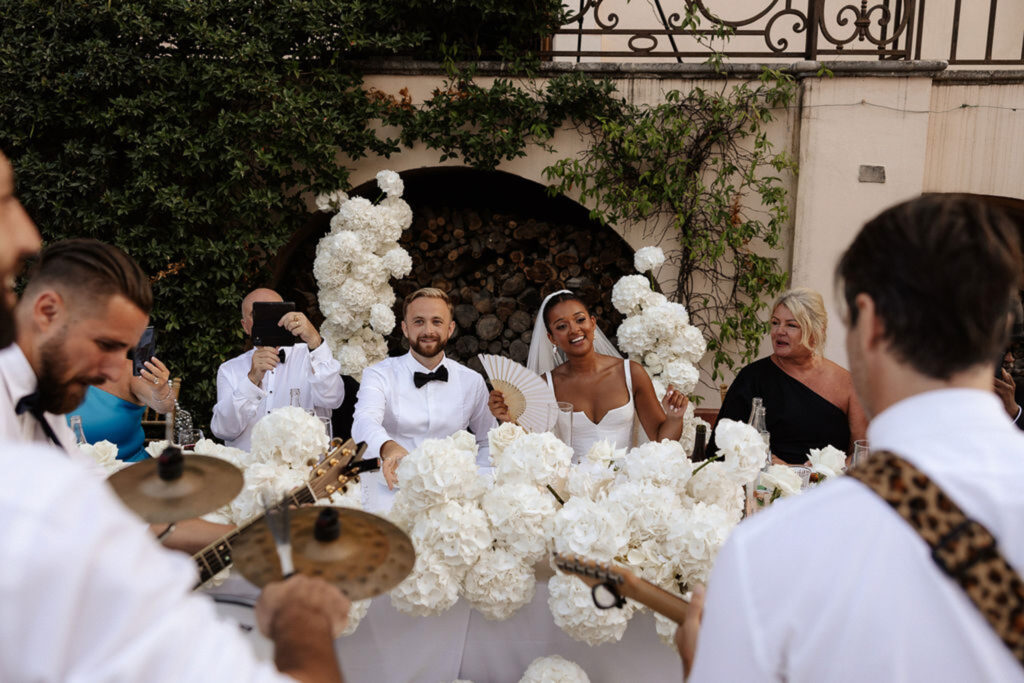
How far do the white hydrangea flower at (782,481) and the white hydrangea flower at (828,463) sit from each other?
116mm

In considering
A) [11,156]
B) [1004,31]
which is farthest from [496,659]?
[1004,31]

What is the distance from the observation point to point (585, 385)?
392 cm

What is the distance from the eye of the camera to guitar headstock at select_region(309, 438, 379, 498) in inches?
65.9

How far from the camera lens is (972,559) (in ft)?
2.70

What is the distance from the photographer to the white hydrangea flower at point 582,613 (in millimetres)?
1695

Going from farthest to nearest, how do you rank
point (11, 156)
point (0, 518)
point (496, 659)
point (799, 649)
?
point (11, 156), point (496, 659), point (799, 649), point (0, 518)

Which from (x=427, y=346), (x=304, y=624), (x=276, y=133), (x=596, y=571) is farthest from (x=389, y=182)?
(x=304, y=624)

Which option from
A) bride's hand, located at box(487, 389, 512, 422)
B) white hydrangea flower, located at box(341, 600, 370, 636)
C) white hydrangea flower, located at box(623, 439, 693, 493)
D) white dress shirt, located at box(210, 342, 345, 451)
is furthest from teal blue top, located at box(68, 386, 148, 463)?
white hydrangea flower, located at box(623, 439, 693, 493)

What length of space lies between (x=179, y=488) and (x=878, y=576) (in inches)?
45.4

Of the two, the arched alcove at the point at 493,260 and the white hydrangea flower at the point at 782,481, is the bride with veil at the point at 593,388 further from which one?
the arched alcove at the point at 493,260

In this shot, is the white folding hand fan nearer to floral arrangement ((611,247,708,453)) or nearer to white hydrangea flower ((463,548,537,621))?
floral arrangement ((611,247,708,453))

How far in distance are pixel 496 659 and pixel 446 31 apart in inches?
182

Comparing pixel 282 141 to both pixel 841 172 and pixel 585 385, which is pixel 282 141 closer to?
pixel 585 385

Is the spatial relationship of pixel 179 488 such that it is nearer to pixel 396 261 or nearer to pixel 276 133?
pixel 396 261
